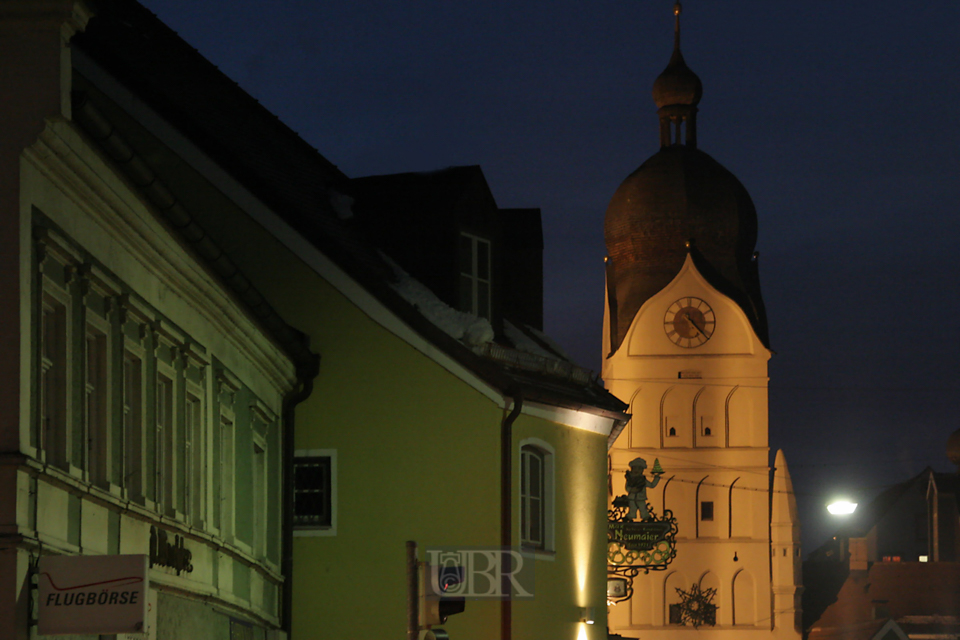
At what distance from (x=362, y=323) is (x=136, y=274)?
6069mm

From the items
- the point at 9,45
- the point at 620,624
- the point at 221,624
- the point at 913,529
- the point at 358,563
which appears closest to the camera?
the point at 9,45

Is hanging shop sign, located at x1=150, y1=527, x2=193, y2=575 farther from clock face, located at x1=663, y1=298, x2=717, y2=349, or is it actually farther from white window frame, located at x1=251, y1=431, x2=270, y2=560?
clock face, located at x1=663, y1=298, x2=717, y2=349

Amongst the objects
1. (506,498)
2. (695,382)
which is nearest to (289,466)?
(506,498)

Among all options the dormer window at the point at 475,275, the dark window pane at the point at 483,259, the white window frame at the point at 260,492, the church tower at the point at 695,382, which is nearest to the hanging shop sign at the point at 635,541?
the dormer window at the point at 475,275

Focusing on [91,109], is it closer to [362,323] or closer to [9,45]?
[9,45]

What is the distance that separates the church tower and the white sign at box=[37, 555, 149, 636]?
64.2 m

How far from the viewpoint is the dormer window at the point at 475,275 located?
64.1ft

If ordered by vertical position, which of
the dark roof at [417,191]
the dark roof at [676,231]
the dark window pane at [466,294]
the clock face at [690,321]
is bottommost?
the dark window pane at [466,294]

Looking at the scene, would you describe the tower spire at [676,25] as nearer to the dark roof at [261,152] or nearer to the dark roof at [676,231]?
the dark roof at [676,231]

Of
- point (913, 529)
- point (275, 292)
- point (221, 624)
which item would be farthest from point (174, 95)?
point (913, 529)

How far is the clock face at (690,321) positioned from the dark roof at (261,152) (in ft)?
190

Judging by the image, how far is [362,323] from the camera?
17344 millimetres

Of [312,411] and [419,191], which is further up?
[419,191]

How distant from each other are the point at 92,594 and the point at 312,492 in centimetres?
836
